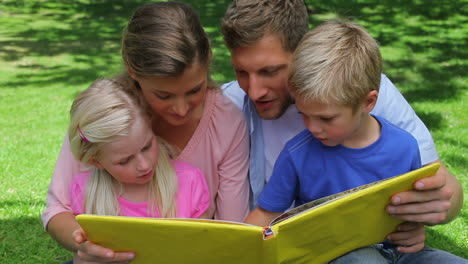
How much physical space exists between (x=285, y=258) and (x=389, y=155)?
64cm

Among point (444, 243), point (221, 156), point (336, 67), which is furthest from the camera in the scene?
point (444, 243)

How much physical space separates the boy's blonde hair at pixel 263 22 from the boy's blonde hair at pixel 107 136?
1.72 feet

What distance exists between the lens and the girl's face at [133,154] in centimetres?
244

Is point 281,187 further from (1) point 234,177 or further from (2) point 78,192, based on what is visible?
(2) point 78,192

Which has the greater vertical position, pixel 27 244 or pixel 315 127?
pixel 315 127

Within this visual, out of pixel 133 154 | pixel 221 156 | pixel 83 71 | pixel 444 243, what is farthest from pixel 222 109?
pixel 83 71

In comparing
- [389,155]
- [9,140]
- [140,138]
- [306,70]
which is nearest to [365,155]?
[389,155]

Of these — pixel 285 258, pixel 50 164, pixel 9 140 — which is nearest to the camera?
pixel 285 258

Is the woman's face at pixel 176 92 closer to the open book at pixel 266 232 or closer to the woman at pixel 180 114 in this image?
the woman at pixel 180 114

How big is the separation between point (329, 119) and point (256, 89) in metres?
0.44

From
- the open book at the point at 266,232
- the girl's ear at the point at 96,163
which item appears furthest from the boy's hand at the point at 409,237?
the girl's ear at the point at 96,163

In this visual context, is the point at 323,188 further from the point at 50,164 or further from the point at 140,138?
the point at 50,164

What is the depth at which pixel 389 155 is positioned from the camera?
7.80 feet

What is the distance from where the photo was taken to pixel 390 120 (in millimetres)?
2725
